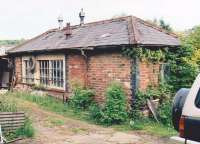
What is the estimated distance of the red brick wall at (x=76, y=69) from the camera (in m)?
15.1

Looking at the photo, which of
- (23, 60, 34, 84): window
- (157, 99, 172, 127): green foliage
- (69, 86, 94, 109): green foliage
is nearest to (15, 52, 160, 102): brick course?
(69, 86, 94, 109): green foliage

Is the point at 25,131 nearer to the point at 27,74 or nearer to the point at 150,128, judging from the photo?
the point at 150,128

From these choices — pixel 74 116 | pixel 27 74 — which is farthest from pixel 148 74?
pixel 27 74

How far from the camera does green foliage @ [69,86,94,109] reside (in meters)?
14.2

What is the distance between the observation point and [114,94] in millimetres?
12203

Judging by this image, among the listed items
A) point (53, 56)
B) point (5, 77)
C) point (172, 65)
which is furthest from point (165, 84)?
point (5, 77)

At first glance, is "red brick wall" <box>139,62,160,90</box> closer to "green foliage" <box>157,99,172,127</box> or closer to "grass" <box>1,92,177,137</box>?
"green foliage" <box>157,99,172,127</box>

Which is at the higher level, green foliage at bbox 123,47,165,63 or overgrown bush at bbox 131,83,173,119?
green foliage at bbox 123,47,165,63

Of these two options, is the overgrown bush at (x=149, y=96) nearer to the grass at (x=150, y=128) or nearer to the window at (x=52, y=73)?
the grass at (x=150, y=128)

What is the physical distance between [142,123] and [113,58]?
2795mm

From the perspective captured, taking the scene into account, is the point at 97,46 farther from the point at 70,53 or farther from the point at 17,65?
the point at 17,65

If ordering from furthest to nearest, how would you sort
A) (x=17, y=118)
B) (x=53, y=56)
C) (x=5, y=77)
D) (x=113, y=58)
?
(x=5, y=77), (x=53, y=56), (x=113, y=58), (x=17, y=118)

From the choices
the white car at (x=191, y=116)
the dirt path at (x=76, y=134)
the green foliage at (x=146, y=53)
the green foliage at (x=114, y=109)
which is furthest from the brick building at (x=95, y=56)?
the white car at (x=191, y=116)

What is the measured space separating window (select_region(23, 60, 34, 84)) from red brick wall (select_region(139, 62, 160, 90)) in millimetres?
7929
